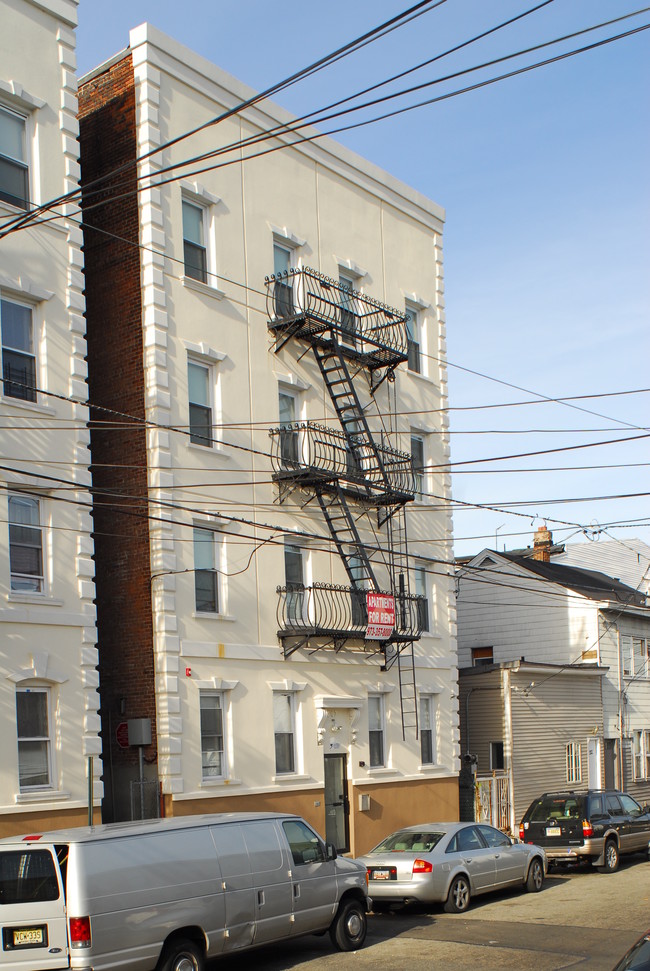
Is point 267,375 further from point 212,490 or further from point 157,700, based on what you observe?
point 157,700

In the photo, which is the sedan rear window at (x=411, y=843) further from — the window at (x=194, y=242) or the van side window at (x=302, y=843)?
the window at (x=194, y=242)

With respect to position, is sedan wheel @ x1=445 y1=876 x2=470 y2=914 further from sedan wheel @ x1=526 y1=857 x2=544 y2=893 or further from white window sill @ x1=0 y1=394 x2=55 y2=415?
white window sill @ x1=0 y1=394 x2=55 y2=415

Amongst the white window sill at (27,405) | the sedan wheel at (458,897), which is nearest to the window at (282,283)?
the white window sill at (27,405)

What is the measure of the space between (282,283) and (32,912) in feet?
50.3

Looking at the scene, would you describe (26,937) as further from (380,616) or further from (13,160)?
(380,616)

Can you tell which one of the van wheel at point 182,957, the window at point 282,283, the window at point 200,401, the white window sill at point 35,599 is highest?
the window at point 282,283

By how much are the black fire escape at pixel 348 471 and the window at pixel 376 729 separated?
764 millimetres

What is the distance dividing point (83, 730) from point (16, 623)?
6.87 ft

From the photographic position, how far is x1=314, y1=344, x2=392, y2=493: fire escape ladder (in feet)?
80.3

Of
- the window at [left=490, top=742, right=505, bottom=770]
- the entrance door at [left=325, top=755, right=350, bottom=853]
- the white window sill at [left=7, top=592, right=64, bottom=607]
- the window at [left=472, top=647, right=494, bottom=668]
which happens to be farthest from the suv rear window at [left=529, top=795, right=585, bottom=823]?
the window at [left=472, top=647, right=494, bottom=668]

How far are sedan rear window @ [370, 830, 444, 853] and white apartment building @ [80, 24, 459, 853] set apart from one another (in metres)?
3.27

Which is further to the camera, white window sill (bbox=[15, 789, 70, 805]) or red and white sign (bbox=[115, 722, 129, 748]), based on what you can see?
red and white sign (bbox=[115, 722, 129, 748])

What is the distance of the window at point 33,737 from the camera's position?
17266mm

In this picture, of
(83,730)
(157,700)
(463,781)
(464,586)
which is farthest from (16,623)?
(464,586)
